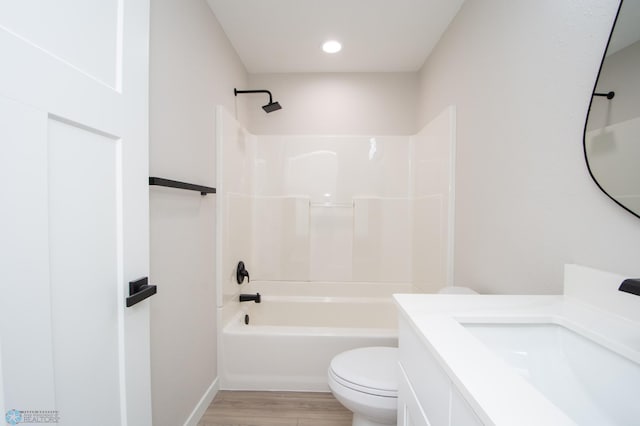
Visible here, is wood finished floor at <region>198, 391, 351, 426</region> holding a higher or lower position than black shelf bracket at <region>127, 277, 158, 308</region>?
lower

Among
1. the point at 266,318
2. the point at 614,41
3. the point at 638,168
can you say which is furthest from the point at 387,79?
the point at 266,318

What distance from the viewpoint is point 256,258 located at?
2.61 m

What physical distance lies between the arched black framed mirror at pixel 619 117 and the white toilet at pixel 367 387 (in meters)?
1.02

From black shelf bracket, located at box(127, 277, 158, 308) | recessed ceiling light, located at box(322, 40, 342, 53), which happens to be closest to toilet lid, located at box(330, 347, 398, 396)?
black shelf bracket, located at box(127, 277, 158, 308)

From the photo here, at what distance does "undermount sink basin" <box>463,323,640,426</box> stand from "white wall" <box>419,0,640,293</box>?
0.81 feet

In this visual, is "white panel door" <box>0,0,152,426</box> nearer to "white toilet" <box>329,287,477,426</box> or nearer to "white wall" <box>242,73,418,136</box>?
"white toilet" <box>329,287,477,426</box>

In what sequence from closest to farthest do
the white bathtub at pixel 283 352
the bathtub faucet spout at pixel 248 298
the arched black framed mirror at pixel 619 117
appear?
the arched black framed mirror at pixel 619 117
the white bathtub at pixel 283 352
the bathtub faucet spout at pixel 248 298

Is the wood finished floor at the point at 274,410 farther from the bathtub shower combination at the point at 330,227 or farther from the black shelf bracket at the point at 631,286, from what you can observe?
the black shelf bracket at the point at 631,286

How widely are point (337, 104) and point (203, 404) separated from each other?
100.0 inches

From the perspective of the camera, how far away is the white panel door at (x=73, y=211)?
53cm

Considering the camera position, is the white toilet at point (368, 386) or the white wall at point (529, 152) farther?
the white toilet at point (368, 386)

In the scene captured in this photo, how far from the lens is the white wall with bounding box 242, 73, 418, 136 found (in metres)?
2.57

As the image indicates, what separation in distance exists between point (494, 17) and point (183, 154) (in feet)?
5.50

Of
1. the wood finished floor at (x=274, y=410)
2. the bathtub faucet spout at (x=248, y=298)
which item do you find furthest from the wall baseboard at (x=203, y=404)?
the bathtub faucet spout at (x=248, y=298)
